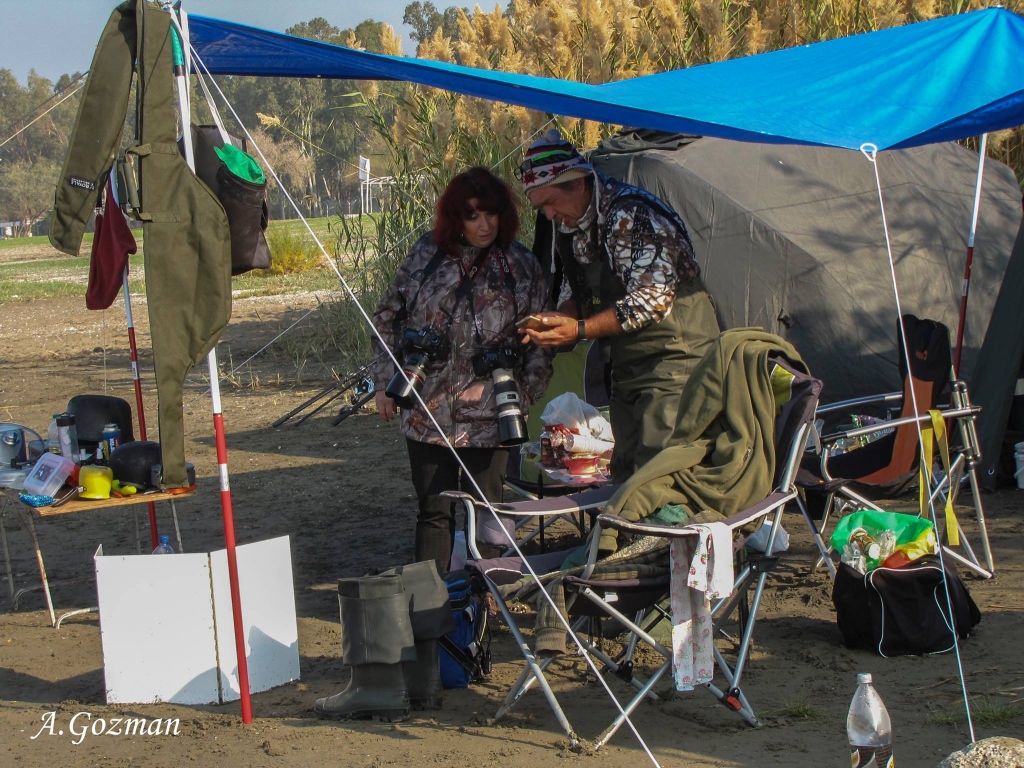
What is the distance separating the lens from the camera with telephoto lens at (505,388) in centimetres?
384

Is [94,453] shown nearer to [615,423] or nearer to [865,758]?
[615,423]

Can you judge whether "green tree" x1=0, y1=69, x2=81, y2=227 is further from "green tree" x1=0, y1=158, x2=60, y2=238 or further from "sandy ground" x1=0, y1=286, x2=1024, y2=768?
"sandy ground" x1=0, y1=286, x2=1024, y2=768

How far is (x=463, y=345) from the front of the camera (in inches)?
156

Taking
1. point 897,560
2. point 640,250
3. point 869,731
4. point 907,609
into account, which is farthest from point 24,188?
point 869,731

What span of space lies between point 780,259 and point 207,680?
4.08 metres

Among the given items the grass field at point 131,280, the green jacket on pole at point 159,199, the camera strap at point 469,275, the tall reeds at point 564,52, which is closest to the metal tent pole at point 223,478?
the green jacket on pole at point 159,199

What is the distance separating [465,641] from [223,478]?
99 centimetres

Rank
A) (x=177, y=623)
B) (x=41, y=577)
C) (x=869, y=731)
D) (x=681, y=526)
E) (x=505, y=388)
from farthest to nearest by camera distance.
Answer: (x=41, y=577), (x=505, y=388), (x=177, y=623), (x=681, y=526), (x=869, y=731)

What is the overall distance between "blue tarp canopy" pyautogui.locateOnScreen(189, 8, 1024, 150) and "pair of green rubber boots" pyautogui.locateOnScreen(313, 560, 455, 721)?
1678 mm

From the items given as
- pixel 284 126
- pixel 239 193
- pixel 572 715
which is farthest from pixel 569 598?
pixel 284 126

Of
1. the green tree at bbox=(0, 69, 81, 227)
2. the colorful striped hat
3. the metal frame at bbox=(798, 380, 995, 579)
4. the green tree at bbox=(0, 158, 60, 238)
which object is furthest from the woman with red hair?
the green tree at bbox=(0, 158, 60, 238)

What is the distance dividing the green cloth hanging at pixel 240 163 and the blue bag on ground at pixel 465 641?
58.0 inches

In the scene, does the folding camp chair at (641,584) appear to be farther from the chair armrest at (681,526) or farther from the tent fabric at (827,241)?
the tent fabric at (827,241)

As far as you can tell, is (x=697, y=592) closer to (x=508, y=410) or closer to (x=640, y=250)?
(x=508, y=410)
